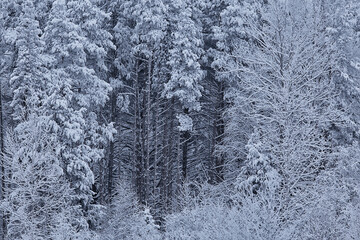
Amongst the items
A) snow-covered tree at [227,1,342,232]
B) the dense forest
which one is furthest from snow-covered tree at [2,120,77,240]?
snow-covered tree at [227,1,342,232]

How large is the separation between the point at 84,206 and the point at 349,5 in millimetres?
15652

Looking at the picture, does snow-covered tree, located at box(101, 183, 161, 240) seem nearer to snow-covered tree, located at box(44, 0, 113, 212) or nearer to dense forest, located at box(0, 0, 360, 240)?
dense forest, located at box(0, 0, 360, 240)

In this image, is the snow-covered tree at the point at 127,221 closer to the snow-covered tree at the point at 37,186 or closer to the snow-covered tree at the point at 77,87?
the snow-covered tree at the point at 77,87

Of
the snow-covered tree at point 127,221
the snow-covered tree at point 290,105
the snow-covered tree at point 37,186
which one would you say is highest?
the snow-covered tree at point 290,105

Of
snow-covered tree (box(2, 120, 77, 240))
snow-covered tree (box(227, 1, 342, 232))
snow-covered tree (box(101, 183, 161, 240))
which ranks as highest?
snow-covered tree (box(227, 1, 342, 232))

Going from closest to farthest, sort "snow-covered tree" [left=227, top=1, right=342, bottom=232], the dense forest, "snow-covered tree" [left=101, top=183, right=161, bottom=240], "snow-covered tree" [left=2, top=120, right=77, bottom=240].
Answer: "snow-covered tree" [left=227, top=1, right=342, bottom=232], the dense forest, "snow-covered tree" [left=2, top=120, right=77, bottom=240], "snow-covered tree" [left=101, top=183, right=161, bottom=240]

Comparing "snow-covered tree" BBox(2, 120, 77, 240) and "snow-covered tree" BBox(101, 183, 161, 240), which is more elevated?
"snow-covered tree" BBox(2, 120, 77, 240)

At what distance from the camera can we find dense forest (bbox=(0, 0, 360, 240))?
1708 cm

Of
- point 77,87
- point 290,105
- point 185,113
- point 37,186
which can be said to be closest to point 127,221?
point 37,186

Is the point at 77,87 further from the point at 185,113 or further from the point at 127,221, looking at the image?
the point at 185,113

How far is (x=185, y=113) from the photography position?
2850 centimetres

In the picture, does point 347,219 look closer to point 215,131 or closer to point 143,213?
point 143,213

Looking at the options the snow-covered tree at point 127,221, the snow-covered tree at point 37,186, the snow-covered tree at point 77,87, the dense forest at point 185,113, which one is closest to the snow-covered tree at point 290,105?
the dense forest at point 185,113

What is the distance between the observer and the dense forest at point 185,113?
56.0 feet
